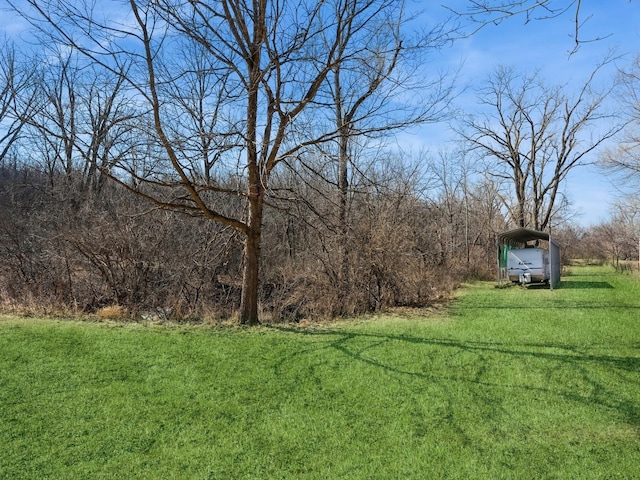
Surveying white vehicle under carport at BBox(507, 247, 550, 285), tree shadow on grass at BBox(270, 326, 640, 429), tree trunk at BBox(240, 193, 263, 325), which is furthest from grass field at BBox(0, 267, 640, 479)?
white vehicle under carport at BBox(507, 247, 550, 285)


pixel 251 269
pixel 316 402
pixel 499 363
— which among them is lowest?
pixel 316 402

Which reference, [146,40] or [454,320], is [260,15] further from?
[454,320]

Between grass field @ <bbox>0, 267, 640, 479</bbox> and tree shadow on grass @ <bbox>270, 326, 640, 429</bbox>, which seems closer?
grass field @ <bbox>0, 267, 640, 479</bbox>

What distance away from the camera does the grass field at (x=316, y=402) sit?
4.62 metres

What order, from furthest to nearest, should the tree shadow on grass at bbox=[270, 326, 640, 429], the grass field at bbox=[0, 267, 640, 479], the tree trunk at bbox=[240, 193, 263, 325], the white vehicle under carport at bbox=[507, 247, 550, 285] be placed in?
1. the white vehicle under carport at bbox=[507, 247, 550, 285]
2. the tree trunk at bbox=[240, 193, 263, 325]
3. the tree shadow on grass at bbox=[270, 326, 640, 429]
4. the grass field at bbox=[0, 267, 640, 479]

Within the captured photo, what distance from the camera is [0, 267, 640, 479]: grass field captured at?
462 cm

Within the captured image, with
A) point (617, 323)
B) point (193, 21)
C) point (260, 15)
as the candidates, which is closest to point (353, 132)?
point (260, 15)

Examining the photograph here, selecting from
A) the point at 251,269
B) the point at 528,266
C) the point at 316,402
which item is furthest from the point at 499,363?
the point at 528,266

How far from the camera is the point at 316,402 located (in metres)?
6.05

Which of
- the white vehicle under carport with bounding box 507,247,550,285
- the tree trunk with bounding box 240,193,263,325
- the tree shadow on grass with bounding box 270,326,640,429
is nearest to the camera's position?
the tree shadow on grass with bounding box 270,326,640,429

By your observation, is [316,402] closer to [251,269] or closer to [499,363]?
[499,363]

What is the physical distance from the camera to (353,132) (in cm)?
941

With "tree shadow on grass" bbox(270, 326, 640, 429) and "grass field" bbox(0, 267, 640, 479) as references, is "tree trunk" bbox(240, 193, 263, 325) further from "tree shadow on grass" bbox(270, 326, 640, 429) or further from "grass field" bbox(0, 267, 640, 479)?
"tree shadow on grass" bbox(270, 326, 640, 429)

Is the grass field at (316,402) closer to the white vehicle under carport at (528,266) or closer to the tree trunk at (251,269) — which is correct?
the tree trunk at (251,269)
